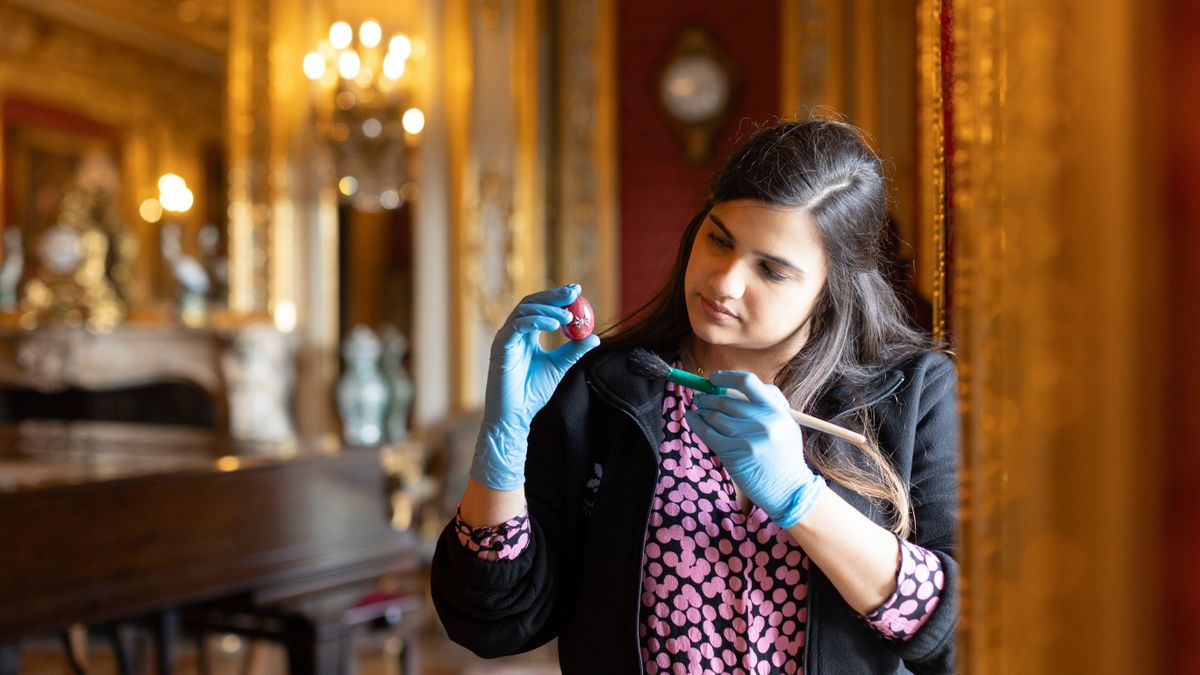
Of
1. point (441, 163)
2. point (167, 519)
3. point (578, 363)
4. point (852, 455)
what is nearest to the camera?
point (852, 455)

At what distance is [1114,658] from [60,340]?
5.70 m

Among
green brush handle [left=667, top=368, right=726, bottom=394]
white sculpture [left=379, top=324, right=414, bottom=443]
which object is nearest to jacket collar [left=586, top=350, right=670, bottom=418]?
green brush handle [left=667, top=368, right=726, bottom=394]

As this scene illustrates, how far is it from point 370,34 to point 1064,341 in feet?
17.1

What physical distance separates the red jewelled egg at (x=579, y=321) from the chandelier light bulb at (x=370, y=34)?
4479 mm

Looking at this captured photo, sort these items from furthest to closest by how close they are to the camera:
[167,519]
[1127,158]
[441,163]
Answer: [441,163] < [167,519] < [1127,158]

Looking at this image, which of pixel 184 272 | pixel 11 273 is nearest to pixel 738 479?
pixel 184 272

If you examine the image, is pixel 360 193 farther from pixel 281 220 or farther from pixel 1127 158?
pixel 1127 158

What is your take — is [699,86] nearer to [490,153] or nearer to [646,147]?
[646,147]

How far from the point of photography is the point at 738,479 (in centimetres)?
103

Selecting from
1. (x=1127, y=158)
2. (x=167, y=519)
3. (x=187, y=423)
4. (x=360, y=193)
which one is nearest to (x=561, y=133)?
(x=360, y=193)

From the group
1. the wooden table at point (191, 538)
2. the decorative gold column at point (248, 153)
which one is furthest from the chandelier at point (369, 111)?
the wooden table at point (191, 538)

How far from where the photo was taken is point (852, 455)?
114cm

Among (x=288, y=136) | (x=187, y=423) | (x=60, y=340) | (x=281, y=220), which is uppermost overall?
(x=288, y=136)

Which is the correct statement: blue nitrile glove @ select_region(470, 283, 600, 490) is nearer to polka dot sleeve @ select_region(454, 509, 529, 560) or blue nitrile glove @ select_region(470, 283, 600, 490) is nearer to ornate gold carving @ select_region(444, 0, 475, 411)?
polka dot sleeve @ select_region(454, 509, 529, 560)
